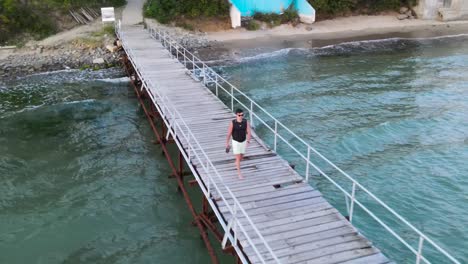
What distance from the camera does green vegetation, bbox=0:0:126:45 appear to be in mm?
34000

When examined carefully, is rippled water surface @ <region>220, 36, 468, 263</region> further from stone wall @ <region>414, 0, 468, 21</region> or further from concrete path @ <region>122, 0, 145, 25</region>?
concrete path @ <region>122, 0, 145, 25</region>

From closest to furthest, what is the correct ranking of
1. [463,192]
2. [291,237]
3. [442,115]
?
[291,237] < [463,192] < [442,115]

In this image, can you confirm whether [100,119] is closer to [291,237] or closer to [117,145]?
[117,145]

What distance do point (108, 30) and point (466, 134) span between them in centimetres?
2759

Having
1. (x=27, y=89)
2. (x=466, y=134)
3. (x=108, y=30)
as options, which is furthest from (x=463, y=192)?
(x=108, y=30)

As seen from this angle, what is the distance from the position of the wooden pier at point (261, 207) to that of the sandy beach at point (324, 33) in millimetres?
18757

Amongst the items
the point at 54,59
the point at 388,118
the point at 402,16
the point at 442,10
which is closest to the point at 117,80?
the point at 54,59

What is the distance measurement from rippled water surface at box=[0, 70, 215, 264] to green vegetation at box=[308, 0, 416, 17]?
25895mm

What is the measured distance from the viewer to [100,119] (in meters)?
24.0

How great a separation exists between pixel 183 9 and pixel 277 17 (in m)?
9.17

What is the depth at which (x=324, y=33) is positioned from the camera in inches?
1647

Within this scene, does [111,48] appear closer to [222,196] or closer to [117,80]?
[117,80]

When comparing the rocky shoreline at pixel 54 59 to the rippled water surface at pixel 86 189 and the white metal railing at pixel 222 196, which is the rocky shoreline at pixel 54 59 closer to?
the rippled water surface at pixel 86 189

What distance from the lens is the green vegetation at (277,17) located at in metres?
41.8
